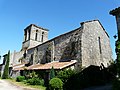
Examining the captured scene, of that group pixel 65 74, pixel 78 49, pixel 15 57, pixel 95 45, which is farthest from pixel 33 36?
pixel 65 74

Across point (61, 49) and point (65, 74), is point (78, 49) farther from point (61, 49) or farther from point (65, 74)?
point (65, 74)

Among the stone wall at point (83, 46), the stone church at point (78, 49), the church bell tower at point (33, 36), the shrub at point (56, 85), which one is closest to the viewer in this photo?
the shrub at point (56, 85)

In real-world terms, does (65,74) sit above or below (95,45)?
below

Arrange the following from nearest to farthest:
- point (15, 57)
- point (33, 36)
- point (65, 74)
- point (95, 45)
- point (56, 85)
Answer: point (56, 85), point (65, 74), point (95, 45), point (15, 57), point (33, 36)

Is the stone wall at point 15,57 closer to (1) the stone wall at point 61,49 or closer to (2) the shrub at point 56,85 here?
(1) the stone wall at point 61,49

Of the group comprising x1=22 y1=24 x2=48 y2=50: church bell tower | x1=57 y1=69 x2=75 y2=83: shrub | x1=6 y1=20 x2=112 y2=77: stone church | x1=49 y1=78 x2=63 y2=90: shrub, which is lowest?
x1=49 y1=78 x2=63 y2=90: shrub

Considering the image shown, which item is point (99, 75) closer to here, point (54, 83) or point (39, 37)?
point (54, 83)

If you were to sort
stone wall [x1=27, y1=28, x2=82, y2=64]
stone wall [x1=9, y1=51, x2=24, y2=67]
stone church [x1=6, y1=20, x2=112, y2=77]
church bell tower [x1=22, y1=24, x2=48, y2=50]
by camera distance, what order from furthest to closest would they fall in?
1. church bell tower [x1=22, y1=24, x2=48, y2=50]
2. stone wall [x1=9, y1=51, x2=24, y2=67]
3. stone wall [x1=27, y1=28, x2=82, y2=64]
4. stone church [x1=6, y1=20, x2=112, y2=77]

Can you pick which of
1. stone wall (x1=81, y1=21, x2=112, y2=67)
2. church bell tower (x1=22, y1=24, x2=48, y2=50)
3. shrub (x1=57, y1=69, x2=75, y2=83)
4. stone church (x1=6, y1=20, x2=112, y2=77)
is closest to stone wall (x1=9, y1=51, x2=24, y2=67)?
church bell tower (x1=22, y1=24, x2=48, y2=50)

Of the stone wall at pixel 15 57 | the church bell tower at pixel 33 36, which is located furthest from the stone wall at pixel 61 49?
the church bell tower at pixel 33 36

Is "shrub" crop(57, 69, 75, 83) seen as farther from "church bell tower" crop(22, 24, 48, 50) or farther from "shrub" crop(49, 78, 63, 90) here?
"church bell tower" crop(22, 24, 48, 50)

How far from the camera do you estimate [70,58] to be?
23.6 meters

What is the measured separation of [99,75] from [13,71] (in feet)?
66.4

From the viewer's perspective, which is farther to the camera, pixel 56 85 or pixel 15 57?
pixel 15 57
